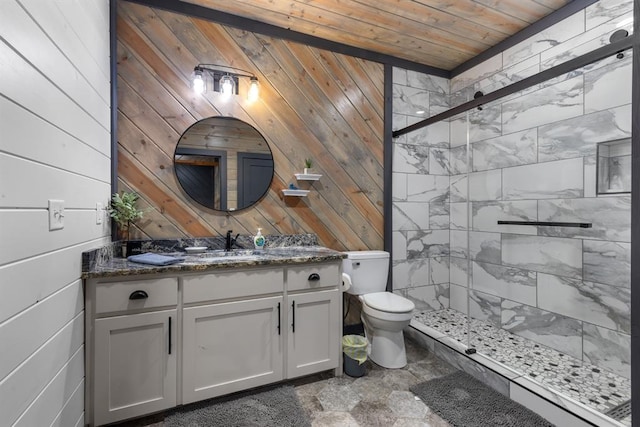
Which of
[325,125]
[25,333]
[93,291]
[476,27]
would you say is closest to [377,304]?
[325,125]

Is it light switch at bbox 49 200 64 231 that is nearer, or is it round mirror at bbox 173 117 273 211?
light switch at bbox 49 200 64 231

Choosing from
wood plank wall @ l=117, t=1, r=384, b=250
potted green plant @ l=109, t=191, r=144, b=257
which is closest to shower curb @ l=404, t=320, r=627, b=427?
wood plank wall @ l=117, t=1, r=384, b=250

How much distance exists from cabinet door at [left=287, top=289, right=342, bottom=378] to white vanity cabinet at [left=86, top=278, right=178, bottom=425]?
697 mm

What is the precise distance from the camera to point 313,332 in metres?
2.02

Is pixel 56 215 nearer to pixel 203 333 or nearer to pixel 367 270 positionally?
pixel 203 333

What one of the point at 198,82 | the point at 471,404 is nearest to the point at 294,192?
the point at 198,82

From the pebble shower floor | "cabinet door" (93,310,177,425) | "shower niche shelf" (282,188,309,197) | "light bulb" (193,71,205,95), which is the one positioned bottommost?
the pebble shower floor

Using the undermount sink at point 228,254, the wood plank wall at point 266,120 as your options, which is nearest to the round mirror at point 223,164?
the wood plank wall at point 266,120

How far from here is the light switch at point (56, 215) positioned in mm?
1147

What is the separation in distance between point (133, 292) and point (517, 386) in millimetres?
2284

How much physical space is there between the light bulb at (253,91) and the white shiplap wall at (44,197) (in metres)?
1.01

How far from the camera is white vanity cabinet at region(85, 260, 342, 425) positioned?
60.6 inches

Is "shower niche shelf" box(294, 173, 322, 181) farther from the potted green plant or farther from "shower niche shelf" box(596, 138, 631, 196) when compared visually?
"shower niche shelf" box(596, 138, 631, 196)

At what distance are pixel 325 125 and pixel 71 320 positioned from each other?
2.19 m
